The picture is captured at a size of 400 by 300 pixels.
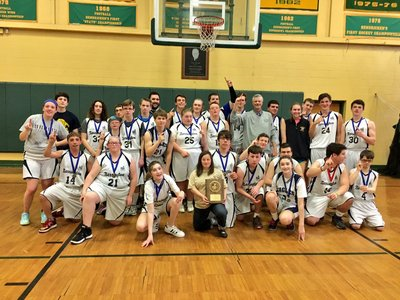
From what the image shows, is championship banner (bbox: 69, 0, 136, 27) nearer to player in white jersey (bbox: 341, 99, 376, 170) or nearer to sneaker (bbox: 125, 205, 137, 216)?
sneaker (bbox: 125, 205, 137, 216)

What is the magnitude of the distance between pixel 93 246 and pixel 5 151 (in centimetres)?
605

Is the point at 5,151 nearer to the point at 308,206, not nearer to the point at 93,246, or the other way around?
the point at 93,246

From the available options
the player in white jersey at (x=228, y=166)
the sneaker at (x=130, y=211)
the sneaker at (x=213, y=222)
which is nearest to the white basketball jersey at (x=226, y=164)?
the player in white jersey at (x=228, y=166)

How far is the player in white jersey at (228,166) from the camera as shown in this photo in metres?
4.59

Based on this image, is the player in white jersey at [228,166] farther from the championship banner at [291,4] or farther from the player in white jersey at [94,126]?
the championship banner at [291,4]

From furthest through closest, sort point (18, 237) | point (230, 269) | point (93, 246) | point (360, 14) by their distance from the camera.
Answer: point (360, 14) < point (18, 237) < point (93, 246) < point (230, 269)

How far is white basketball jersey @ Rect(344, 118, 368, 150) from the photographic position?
5.36 meters

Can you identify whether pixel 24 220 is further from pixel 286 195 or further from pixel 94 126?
pixel 286 195

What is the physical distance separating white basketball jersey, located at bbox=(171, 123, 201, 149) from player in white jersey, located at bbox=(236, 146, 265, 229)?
860 millimetres

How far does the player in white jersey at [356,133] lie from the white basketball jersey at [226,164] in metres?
2.04

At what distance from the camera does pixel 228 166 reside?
467cm

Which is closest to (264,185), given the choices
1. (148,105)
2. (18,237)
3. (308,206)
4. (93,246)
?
(308,206)

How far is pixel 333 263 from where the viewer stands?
346 centimetres

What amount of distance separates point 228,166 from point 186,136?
0.87 metres
